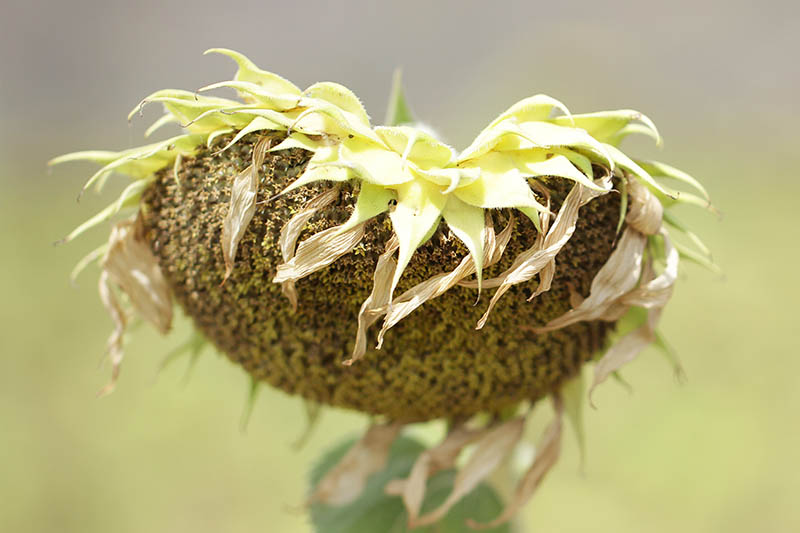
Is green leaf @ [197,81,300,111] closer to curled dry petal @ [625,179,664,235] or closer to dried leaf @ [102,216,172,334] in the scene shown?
dried leaf @ [102,216,172,334]

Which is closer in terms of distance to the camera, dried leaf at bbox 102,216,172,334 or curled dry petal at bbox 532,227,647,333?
curled dry petal at bbox 532,227,647,333

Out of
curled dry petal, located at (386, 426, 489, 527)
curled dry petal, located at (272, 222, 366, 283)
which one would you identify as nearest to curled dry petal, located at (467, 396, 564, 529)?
curled dry petal, located at (386, 426, 489, 527)

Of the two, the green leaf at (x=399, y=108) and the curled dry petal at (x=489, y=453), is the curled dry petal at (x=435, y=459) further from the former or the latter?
the green leaf at (x=399, y=108)

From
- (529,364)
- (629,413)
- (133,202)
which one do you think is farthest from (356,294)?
(629,413)

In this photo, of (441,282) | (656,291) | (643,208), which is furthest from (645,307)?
(441,282)

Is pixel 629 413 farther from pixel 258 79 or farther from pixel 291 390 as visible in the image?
pixel 258 79

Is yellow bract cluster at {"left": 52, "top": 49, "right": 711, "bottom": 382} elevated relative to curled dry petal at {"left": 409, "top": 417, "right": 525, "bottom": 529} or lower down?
elevated
